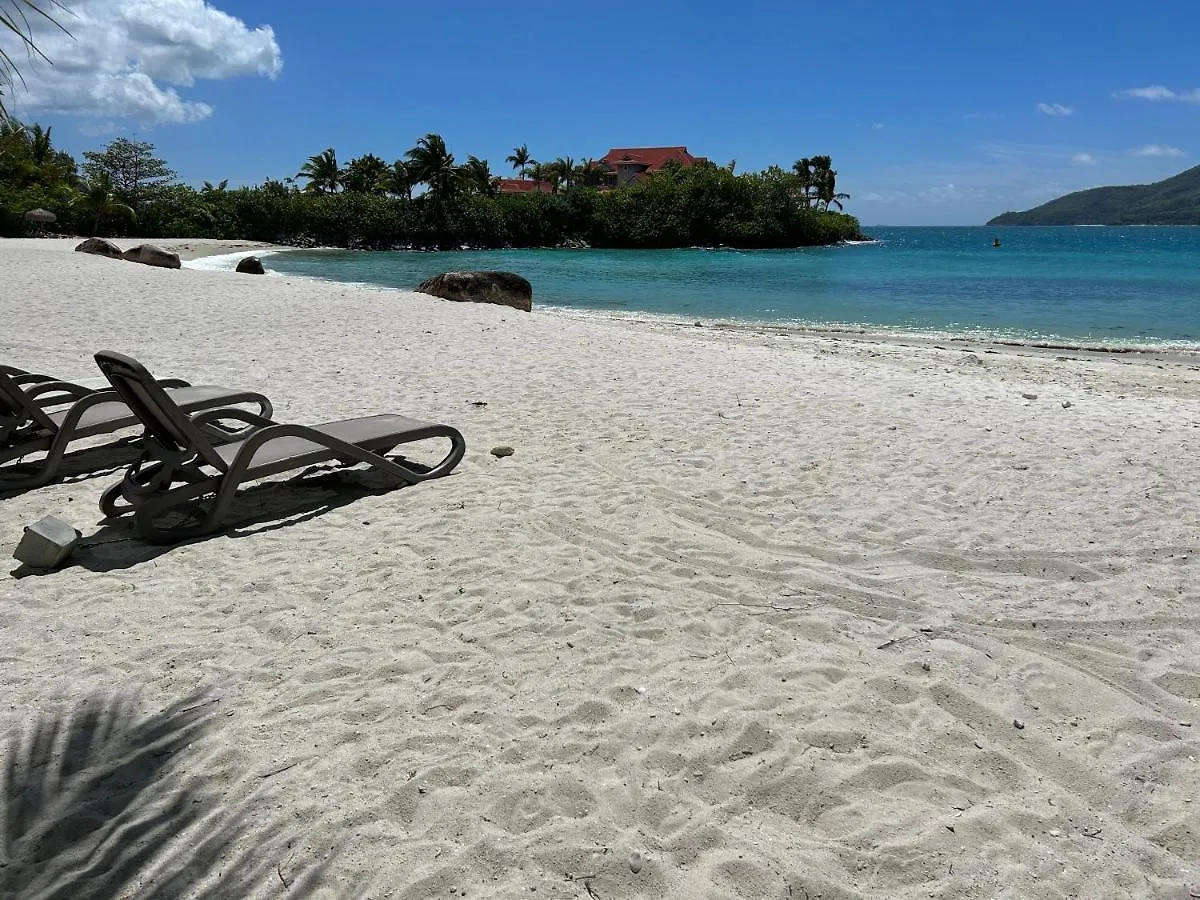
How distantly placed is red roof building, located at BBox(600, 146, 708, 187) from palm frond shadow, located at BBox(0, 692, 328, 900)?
9322 centimetres

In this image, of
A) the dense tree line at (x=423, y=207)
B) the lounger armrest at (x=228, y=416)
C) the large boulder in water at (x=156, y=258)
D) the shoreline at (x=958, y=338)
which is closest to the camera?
the lounger armrest at (x=228, y=416)

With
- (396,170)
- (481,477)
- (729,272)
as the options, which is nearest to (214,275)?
(481,477)

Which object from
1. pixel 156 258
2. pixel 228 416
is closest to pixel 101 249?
pixel 156 258

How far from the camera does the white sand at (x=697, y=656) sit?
2219mm

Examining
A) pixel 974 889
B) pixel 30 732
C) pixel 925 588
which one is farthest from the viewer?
pixel 925 588

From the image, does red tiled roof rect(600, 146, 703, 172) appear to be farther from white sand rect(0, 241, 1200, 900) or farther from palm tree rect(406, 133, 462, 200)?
white sand rect(0, 241, 1200, 900)

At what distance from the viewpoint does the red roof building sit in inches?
3666

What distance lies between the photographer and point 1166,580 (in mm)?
3816

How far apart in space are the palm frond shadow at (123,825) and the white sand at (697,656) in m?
0.08

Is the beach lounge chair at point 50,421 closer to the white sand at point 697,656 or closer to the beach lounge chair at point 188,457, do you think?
the white sand at point 697,656

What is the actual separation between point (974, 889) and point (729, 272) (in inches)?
1441

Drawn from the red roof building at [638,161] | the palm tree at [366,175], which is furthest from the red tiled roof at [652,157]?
the palm tree at [366,175]

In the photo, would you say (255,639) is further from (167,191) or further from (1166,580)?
(167,191)

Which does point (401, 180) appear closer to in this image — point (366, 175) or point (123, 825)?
point (366, 175)
